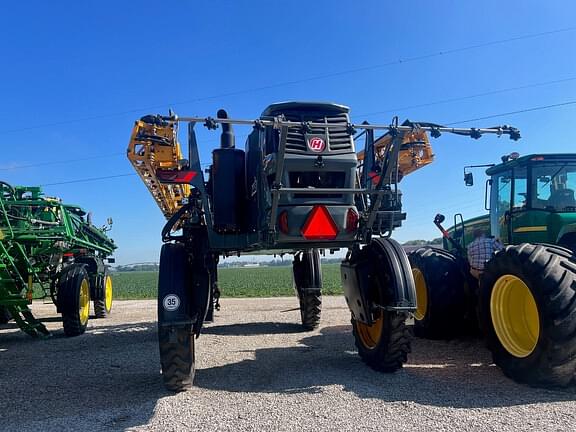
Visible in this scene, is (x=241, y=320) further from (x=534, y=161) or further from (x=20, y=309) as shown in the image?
(x=534, y=161)

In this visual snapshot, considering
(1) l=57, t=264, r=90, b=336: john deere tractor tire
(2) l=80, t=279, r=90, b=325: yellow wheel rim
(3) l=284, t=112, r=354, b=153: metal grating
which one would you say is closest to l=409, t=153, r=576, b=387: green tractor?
(3) l=284, t=112, r=354, b=153: metal grating

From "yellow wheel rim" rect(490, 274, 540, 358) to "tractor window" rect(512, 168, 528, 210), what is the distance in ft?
6.13

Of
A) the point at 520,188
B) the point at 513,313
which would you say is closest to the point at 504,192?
the point at 520,188

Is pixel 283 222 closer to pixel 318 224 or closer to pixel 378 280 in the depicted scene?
pixel 318 224

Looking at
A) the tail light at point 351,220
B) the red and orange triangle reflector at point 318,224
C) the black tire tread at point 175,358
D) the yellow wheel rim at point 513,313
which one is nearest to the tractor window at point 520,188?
the yellow wheel rim at point 513,313

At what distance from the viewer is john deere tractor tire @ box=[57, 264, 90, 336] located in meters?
9.34

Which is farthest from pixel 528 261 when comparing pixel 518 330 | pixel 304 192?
pixel 304 192

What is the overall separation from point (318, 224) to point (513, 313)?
260cm

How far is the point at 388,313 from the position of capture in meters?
5.65

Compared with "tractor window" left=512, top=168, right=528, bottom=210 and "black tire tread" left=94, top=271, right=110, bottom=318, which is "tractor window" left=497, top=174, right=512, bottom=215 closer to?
"tractor window" left=512, top=168, right=528, bottom=210

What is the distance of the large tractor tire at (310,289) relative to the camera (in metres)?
9.41

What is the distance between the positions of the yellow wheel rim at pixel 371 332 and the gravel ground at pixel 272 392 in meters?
0.29

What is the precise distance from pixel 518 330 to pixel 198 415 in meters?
3.66

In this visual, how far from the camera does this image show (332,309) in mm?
13594
